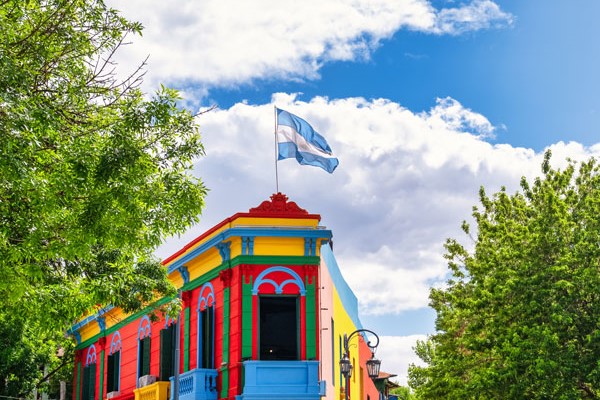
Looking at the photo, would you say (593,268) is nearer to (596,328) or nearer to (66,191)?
(596,328)

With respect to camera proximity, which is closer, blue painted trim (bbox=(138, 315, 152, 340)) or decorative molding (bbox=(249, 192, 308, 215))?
decorative molding (bbox=(249, 192, 308, 215))

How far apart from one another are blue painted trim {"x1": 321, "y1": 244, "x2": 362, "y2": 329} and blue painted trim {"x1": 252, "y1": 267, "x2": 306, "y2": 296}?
1.58m

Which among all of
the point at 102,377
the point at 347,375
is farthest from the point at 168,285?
the point at 102,377

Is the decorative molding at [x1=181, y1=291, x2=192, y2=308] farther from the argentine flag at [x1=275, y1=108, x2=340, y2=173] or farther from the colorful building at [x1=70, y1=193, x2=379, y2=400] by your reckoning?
the argentine flag at [x1=275, y1=108, x2=340, y2=173]

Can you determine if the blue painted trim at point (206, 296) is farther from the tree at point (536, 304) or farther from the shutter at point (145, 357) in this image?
the tree at point (536, 304)

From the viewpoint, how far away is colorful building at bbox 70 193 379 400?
811 inches

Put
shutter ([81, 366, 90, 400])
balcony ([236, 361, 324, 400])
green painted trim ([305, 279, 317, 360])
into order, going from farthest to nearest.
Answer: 1. shutter ([81, 366, 90, 400])
2. green painted trim ([305, 279, 317, 360])
3. balcony ([236, 361, 324, 400])

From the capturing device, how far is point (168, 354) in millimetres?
24688

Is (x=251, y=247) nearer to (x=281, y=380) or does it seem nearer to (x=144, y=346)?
(x=281, y=380)

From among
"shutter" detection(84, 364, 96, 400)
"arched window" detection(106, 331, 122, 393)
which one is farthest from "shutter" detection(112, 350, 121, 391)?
"shutter" detection(84, 364, 96, 400)

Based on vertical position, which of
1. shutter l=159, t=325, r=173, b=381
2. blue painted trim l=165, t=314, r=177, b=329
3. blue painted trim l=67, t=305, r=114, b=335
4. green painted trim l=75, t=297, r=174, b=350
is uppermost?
blue painted trim l=67, t=305, r=114, b=335

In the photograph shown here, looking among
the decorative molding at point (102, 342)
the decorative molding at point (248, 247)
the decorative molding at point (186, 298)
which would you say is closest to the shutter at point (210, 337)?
the decorative molding at point (186, 298)

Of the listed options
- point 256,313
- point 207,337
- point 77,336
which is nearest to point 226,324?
point 256,313

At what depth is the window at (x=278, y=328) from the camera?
21.0 m
